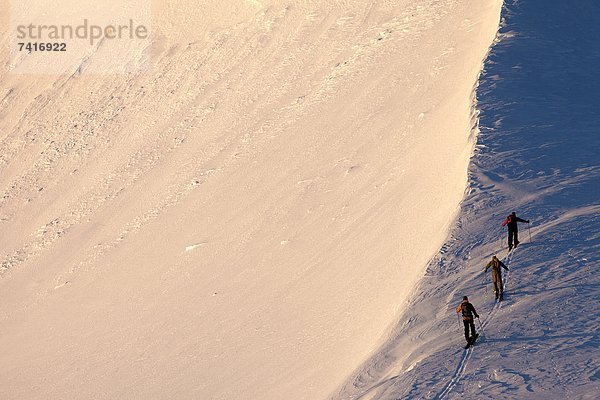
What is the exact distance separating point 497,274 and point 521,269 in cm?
135

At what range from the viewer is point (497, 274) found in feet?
57.3

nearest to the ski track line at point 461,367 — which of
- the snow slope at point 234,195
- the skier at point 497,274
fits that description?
the skier at point 497,274

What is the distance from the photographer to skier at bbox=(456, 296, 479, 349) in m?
16.4

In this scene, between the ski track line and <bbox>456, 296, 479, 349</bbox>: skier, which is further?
<bbox>456, 296, 479, 349</bbox>: skier

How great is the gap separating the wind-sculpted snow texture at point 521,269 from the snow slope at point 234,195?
0.77 meters

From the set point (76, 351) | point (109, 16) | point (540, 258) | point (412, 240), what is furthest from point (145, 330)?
point (109, 16)

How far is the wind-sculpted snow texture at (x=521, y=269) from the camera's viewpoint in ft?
52.7

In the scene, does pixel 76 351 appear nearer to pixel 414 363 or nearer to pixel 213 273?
pixel 213 273

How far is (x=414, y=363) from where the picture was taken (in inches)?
669

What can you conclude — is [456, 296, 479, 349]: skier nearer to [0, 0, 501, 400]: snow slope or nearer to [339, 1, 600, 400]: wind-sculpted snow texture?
[339, 1, 600, 400]: wind-sculpted snow texture

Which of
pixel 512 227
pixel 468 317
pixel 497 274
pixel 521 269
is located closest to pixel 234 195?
pixel 512 227

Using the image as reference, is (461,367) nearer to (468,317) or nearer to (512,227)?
(468,317)

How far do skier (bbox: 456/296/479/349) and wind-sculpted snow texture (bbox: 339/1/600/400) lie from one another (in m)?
0.20

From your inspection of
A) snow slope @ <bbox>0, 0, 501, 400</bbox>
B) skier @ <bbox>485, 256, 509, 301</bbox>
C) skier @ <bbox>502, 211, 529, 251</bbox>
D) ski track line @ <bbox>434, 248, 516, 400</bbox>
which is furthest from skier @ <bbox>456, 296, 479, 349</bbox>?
skier @ <bbox>502, 211, 529, 251</bbox>
